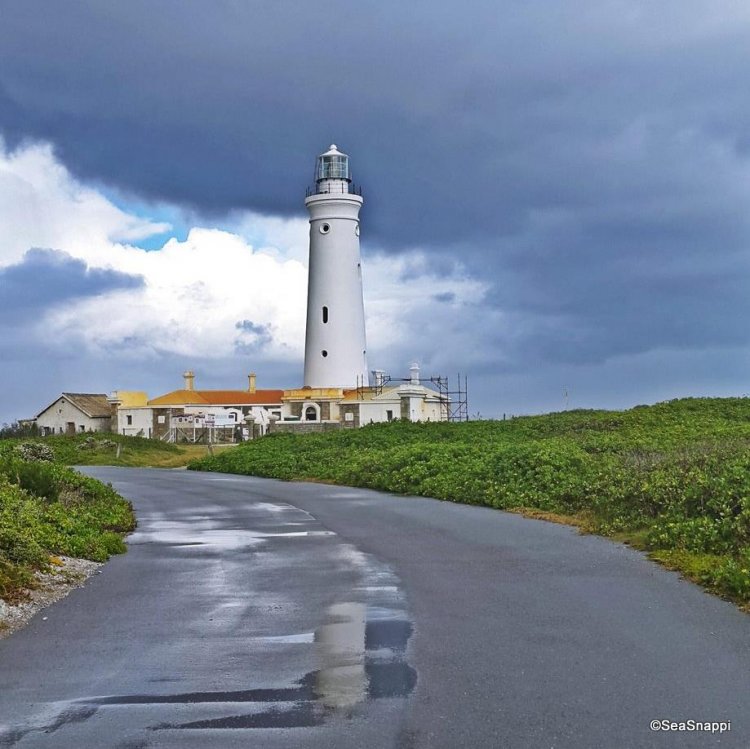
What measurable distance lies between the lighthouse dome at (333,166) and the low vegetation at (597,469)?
1989 cm

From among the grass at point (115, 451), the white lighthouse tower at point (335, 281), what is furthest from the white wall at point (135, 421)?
the white lighthouse tower at point (335, 281)

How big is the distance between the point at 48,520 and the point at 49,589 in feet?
13.4

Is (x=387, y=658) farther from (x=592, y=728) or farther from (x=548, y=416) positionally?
(x=548, y=416)

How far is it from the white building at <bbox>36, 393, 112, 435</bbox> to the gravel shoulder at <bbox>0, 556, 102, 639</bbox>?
189 feet

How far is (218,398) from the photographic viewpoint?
6950 centimetres

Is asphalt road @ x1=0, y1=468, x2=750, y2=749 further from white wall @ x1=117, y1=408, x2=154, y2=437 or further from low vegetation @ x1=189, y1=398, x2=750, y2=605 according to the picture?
white wall @ x1=117, y1=408, x2=154, y2=437

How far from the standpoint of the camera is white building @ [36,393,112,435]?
7062 centimetres

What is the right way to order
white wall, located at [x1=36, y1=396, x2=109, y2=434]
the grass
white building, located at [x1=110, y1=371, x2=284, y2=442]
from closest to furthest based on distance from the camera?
the grass < white building, located at [x1=110, y1=371, x2=284, y2=442] < white wall, located at [x1=36, y1=396, x2=109, y2=434]

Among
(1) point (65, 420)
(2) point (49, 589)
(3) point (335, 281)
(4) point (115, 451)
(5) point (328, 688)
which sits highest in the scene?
(3) point (335, 281)

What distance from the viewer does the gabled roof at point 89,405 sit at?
70.6m

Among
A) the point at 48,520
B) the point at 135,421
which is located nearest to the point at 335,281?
the point at 135,421

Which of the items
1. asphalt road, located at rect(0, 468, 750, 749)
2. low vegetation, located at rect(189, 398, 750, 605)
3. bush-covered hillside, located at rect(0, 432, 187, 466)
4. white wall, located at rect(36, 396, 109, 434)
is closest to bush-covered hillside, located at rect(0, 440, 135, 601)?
asphalt road, located at rect(0, 468, 750, 749)

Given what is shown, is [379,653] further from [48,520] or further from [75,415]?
[75,415]

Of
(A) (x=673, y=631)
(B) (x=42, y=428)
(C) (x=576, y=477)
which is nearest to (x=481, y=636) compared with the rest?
(A) (x=673, y=631)
